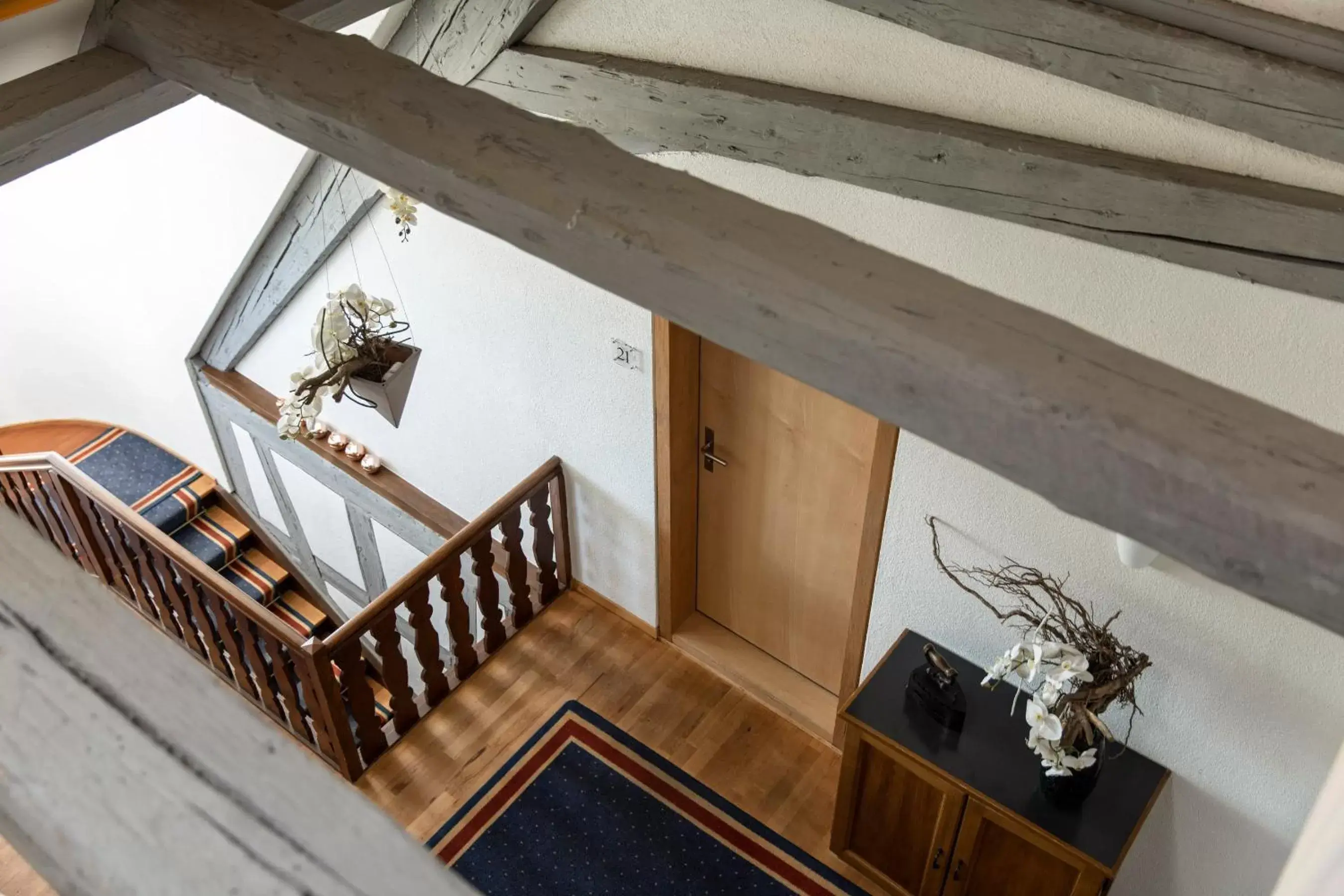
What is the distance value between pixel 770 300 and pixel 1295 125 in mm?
1204

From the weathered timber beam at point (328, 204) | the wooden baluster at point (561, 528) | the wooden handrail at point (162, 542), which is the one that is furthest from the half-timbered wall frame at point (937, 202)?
the wooden handrail at point (162, 542)

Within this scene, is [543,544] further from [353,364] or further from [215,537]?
[215,537]

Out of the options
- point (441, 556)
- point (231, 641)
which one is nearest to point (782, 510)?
point (441, 556)

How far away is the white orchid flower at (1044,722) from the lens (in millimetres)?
2820

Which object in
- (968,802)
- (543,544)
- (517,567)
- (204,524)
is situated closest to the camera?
(968,802)

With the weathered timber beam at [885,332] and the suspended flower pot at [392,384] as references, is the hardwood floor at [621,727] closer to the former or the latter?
the suspended flower pot at [392,384]

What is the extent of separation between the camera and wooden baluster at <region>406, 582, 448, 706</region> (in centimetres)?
396

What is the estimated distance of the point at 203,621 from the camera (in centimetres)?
423

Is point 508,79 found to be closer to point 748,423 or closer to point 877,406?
point 748,423

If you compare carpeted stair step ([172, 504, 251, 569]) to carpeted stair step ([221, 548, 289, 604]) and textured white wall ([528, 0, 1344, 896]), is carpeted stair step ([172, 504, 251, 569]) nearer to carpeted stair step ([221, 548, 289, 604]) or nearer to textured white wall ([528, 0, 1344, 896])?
carpeted stair step ([221, 548, 289, 604])

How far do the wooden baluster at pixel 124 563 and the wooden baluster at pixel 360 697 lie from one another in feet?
4.61

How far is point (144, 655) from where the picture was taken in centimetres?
79

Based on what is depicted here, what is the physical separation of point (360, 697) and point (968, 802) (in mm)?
2120

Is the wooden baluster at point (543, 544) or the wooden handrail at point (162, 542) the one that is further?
the wooden baluster at point (543, 544)
